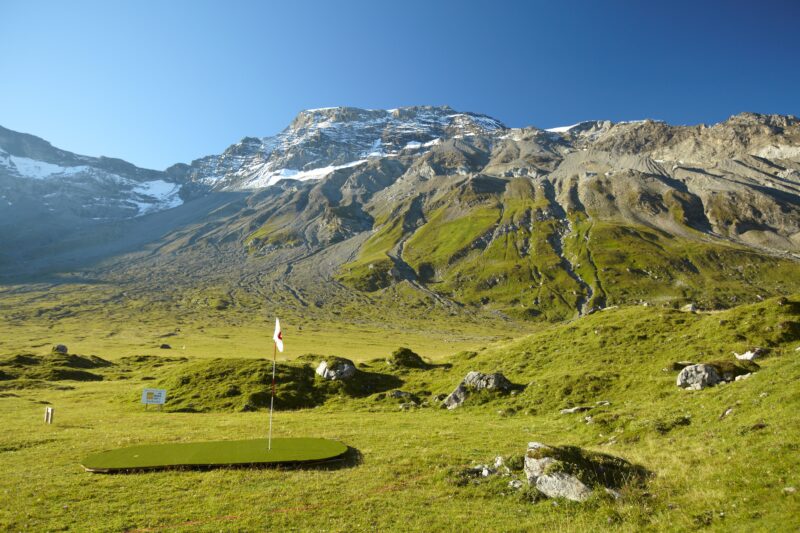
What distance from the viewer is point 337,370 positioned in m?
55.0

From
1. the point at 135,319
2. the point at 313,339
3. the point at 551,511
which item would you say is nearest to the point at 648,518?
the point at 551,511

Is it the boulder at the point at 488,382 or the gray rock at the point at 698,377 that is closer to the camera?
the gray rock at the point at 698,377

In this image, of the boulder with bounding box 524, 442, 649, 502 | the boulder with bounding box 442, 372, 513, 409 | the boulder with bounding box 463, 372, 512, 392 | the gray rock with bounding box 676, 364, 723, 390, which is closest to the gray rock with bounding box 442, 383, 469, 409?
the boulder with bounding box 442, 372, 513, 409

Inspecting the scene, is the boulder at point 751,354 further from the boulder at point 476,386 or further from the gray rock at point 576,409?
the boulder at point 476,386

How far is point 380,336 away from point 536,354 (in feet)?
362

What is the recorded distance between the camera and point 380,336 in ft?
521

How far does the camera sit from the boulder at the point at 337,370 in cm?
5456

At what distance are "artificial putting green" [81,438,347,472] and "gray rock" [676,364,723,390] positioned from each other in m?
25.8

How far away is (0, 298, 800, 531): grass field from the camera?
1619 cm

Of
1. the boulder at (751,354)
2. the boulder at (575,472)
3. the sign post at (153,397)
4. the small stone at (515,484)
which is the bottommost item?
the sign post at (153,397)

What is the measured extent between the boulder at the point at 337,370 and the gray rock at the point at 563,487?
38.4 meters

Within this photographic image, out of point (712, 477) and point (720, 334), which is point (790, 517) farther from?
point (720, 334)

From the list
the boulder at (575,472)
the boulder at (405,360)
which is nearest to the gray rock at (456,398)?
the boulder at (405,360)

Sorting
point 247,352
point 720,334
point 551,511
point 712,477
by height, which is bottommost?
point 247,352
